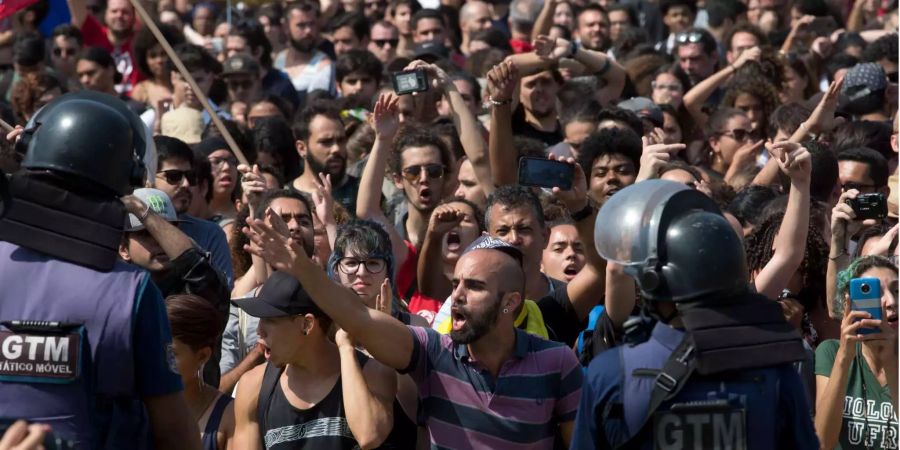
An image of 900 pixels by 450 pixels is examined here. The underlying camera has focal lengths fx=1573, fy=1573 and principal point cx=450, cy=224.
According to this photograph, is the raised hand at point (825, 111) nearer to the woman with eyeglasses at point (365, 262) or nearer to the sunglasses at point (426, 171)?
the sunglasses at point (426, 171)

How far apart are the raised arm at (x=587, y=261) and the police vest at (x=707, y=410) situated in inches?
92.0

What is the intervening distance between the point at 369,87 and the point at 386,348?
6.72 meters

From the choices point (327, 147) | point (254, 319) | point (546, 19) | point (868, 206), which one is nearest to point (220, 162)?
point (327, 147)

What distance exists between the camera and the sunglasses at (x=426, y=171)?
8.41 metres

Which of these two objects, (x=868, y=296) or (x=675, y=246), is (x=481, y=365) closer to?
(x=868, y=296)

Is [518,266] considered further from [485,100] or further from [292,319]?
[485,100]

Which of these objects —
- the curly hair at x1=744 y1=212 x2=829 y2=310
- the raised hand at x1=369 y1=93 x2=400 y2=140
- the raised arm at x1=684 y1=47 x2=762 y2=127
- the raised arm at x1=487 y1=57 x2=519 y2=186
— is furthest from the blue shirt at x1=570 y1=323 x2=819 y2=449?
the raised arm at x1=684 y1=47 x2=762 y2=127

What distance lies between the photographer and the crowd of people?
414cm

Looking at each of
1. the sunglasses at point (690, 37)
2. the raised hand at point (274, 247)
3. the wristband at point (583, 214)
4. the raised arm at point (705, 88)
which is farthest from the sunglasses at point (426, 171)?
the sunglasses at point (690, 37)

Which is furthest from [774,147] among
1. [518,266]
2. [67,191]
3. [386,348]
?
[67,191]

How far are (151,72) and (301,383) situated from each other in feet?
24.2

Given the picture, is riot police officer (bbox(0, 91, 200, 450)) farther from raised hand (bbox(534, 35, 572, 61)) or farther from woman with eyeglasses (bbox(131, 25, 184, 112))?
woman with eyeglasses (bbox(131, 25, 184, 112))

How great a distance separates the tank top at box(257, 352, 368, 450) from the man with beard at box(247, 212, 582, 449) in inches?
11.8

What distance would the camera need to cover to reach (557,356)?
545 cm
